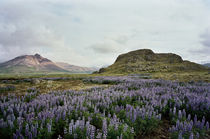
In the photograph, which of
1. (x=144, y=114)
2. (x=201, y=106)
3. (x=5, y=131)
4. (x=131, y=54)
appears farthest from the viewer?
(x=131, y=54)

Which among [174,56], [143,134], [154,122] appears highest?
[174,56]

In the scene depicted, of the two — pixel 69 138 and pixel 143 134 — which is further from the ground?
pixel 69 138

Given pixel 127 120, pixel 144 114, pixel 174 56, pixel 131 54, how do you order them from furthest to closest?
pixel 131 54 < pixel 174 56 < pixel 144 114 < pixel 127 120

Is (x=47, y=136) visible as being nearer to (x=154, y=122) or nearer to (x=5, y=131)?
(x=5, y=131)

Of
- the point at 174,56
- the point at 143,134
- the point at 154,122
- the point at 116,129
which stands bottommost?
the point at 143,134

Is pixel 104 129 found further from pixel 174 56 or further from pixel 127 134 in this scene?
pixel 174 56

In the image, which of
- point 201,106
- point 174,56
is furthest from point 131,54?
point 201,106

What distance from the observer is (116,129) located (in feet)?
8.79

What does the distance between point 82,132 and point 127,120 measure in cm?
118

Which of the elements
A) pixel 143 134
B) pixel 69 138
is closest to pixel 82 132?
pixel 69 138

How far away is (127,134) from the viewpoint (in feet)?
8.73

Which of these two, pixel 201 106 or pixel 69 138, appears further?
pixel 201 106

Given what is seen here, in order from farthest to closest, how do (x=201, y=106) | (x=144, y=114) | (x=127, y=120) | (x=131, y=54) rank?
(x=131, y=54) → (x=201, y=106) → (x=144, y=114) → (x=127, y=120)

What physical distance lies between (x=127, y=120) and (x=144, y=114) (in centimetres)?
63
